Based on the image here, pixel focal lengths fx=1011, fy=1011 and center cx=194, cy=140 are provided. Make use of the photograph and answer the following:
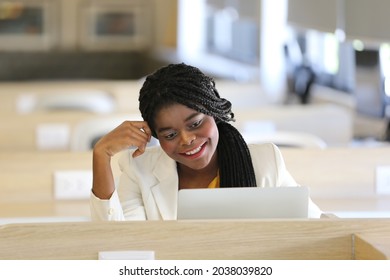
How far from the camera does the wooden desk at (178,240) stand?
2.02 m

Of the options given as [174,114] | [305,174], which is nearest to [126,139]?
[174,114]

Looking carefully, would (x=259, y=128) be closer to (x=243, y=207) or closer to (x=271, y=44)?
(x=271, y=44)

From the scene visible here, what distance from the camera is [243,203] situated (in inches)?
88.4

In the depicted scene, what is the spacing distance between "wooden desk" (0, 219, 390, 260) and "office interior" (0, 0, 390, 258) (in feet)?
0.03

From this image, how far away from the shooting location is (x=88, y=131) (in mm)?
4875

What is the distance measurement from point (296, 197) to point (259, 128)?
2885mm

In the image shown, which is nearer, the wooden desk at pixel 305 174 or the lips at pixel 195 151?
the lips at pixel 195 151

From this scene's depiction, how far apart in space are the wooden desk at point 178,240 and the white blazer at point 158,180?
63cm

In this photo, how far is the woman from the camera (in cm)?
257

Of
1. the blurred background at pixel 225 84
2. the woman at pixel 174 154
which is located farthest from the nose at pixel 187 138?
the blurred background at pixel 225 84

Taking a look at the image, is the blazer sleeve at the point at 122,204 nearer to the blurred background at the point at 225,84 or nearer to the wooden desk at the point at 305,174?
the blurred background at the point at 225,84

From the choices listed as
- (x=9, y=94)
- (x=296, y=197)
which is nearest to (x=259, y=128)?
(x=9, y=94)

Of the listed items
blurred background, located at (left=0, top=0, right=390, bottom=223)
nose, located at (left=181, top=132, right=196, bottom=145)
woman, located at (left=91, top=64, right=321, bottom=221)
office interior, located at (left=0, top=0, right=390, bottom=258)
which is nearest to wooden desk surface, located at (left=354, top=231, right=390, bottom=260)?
office interior, located at (left=0, top=0, right=390, bottom=258)

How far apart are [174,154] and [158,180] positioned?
0.60 ft
